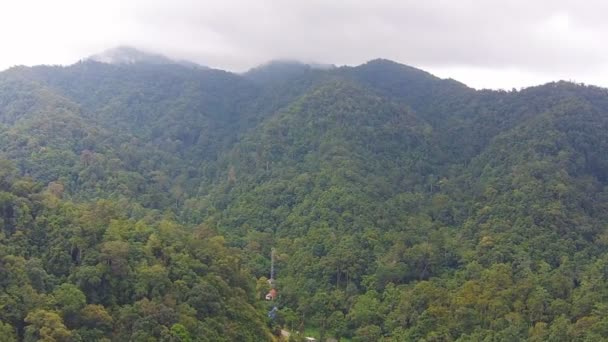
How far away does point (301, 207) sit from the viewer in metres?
53.8

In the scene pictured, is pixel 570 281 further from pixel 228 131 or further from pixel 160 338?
pixel 228 131

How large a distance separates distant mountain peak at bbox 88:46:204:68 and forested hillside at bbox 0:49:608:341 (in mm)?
4753

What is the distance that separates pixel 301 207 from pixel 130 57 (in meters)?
56.0

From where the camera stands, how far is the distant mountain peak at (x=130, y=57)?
96.6m

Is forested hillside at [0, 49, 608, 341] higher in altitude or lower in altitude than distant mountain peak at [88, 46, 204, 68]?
lower

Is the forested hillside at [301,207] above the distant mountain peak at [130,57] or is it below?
below

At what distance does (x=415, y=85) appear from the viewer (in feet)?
287

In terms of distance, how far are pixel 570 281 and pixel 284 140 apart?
112 ft

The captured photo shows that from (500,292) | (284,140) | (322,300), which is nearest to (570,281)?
(500,292)

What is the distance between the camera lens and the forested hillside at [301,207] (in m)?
28.9

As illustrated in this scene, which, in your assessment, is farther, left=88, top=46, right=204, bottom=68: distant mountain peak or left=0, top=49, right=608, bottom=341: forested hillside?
left=88, top=46, right=204, bottom=68: distant mountain peak

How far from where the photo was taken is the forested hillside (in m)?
28.9

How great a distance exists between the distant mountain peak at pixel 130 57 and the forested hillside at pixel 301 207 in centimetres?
475

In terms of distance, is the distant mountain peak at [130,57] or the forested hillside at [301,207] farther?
the distant mountain peak at [130,57]
